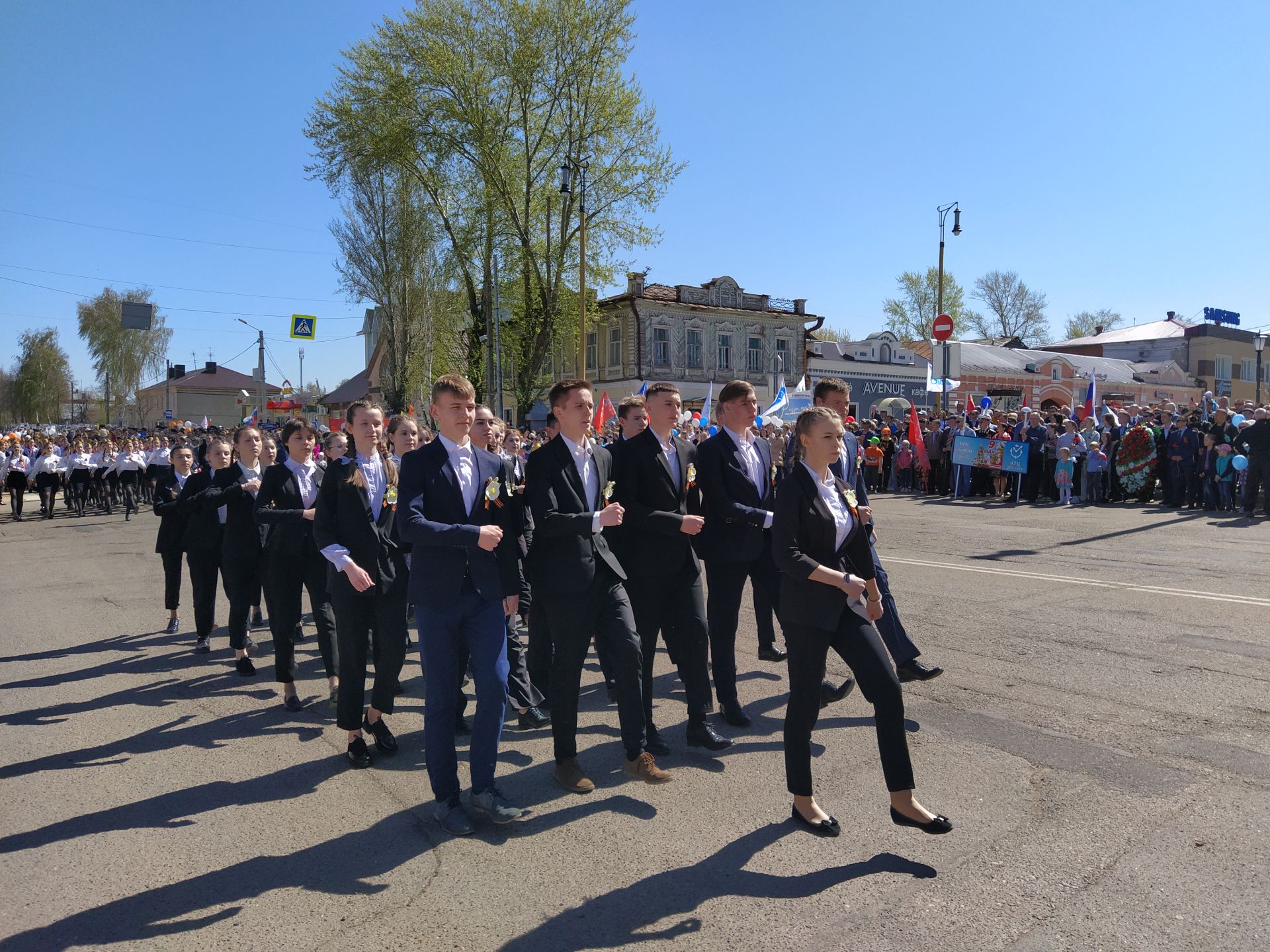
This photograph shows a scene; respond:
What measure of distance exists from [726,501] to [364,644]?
2305mm

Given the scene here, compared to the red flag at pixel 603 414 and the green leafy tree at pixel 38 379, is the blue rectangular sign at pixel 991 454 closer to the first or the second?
the red flag at pixel 603 414

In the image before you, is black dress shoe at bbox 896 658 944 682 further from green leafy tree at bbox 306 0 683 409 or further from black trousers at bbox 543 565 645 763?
green leafy tree at bbox 306 0 683 409

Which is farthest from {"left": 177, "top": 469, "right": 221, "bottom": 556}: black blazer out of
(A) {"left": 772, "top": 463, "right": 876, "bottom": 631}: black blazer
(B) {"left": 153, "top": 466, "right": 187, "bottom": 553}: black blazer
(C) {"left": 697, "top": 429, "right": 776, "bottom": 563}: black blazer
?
(A) {"left": 772, "top": 463, "right": 876, "bottom": 631}: black blazer

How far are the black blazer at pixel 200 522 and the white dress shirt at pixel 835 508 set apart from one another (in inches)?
220

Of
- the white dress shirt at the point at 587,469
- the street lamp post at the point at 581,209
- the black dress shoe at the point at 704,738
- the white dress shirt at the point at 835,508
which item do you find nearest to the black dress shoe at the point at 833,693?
the black dress shoe at the point at 704,738

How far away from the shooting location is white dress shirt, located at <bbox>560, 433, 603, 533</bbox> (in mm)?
4730

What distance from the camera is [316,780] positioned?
15.7 ft

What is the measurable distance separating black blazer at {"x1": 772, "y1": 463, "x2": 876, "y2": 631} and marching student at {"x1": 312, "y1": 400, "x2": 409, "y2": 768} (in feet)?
7.45

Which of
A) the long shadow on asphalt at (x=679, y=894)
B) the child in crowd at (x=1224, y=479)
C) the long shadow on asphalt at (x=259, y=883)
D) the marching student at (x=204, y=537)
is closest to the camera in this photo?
the long shadow on asphalt at (x=679, y=894)

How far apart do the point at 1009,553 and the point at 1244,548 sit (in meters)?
3.18

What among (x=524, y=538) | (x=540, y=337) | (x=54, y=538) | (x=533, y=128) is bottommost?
(x=54, y=538)

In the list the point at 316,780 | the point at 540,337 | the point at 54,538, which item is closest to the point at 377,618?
the point at 316,780

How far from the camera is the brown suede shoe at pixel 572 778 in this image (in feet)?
14.7

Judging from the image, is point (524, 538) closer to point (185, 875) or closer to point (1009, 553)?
point (185, 875)
